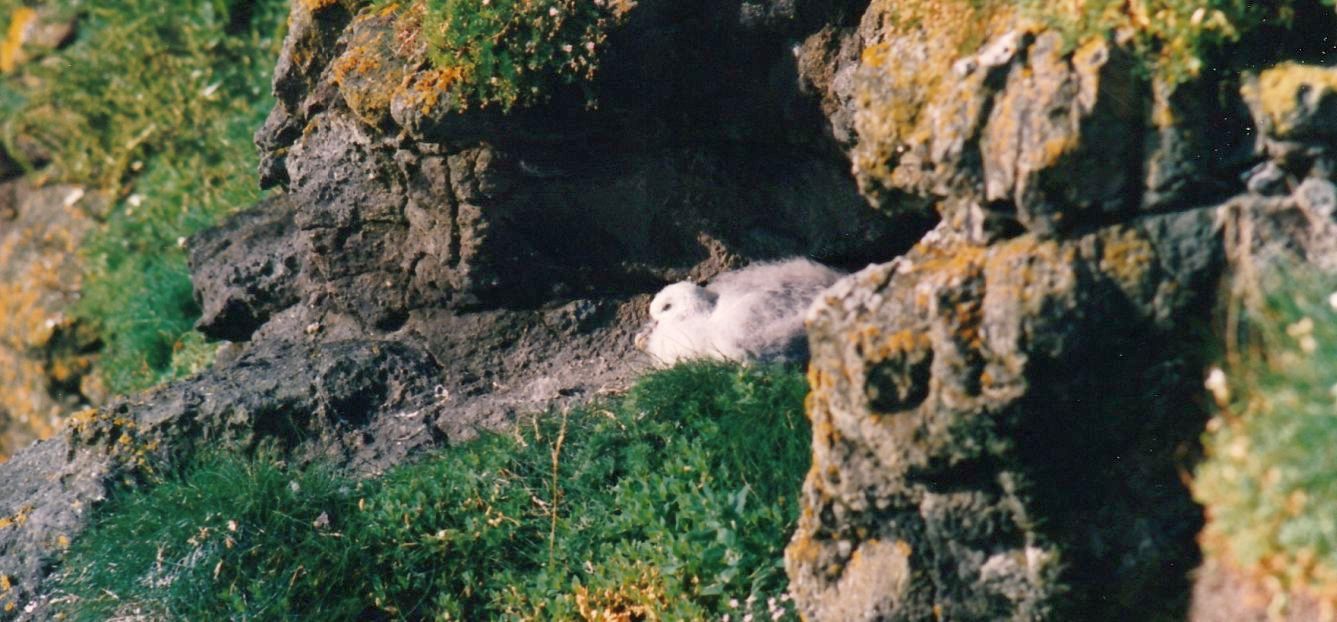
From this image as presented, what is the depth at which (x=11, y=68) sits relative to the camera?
10.2m

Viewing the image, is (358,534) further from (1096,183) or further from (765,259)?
(1096,183)

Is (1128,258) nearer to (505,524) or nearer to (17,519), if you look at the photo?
(505,524)

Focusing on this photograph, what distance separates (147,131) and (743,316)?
235 inches

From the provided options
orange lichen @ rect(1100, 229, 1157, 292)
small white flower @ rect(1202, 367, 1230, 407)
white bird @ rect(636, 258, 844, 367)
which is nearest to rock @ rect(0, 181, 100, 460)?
white bird @ rect(636, 258, 844, 367)

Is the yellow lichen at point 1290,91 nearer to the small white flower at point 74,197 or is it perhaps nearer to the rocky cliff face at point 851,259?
the rocky cliff face at point 851,259

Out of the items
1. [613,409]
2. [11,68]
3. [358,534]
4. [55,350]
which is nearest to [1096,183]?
[613,409]

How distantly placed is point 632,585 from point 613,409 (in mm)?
838

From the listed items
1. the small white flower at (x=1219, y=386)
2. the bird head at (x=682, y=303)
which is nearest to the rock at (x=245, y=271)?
the bird head at (x=682, y=303)

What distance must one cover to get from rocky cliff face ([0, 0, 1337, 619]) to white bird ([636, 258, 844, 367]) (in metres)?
0.24

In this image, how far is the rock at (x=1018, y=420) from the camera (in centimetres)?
303

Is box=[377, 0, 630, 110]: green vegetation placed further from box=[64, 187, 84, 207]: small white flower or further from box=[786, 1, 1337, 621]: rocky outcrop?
box=[64, 187, 84, 207]: small white flower

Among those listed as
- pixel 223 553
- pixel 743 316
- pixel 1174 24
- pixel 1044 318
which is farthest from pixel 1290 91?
pixel 223 553

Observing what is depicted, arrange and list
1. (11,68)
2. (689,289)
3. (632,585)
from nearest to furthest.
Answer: (632,585) < (689,289) < (11,68)

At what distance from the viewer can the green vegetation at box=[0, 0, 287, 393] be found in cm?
818
